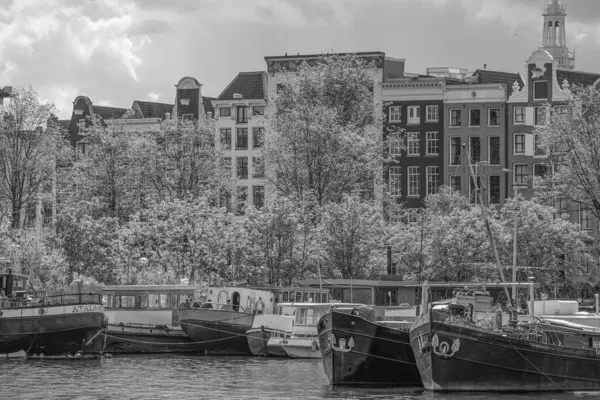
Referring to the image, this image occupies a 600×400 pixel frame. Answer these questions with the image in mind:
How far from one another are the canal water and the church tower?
119616 mm

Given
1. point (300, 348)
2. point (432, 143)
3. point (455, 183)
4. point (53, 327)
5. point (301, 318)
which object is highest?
point (432, 143)

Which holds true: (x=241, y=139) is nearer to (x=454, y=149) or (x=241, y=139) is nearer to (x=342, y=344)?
(x=454, y=149)

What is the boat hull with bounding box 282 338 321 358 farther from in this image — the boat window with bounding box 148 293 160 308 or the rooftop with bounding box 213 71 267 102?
the rooftop with bounding box 213 71 267 102

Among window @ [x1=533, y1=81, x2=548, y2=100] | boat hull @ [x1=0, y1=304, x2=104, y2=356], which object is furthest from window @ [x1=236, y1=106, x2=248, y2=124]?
boat hull @ [x1=0, y1=304, x2=104, y2=356]

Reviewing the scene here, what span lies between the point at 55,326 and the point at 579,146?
3672 cm

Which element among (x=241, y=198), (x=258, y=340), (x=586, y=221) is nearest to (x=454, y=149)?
(x=586, y=221)

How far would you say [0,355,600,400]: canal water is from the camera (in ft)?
168

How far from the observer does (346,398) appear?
166 ft

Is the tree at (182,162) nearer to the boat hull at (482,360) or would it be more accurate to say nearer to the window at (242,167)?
the window at (242,167)

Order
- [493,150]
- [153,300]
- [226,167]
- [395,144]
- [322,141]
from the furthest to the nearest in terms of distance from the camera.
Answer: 1. [493,150]
2. [395,144]
3. [226,167]
4. [322,141]
5. [153,300]

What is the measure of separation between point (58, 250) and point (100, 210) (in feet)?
27.9

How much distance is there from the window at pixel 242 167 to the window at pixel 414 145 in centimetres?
1427

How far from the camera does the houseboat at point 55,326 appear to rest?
220 ft

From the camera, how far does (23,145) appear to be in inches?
3841
